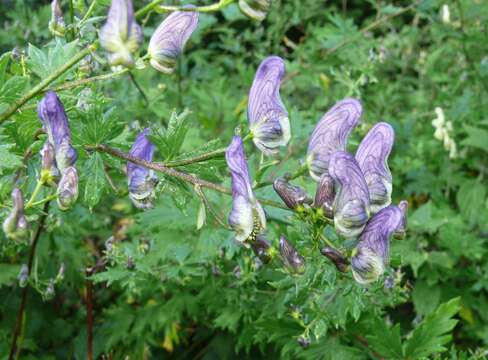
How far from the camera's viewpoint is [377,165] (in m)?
1.11

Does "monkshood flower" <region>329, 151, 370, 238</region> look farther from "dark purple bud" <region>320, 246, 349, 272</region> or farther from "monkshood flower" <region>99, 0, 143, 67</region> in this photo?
"monkshood flower" <region>99, 0, 143, 67</region>

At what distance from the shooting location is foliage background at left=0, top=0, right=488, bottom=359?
121 centimetres

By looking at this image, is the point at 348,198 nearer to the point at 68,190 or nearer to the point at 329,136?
the point at 329,136

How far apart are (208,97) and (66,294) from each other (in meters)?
1.03

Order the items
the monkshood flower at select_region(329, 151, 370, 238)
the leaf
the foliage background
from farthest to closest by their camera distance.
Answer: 1. the leaf
2. the foliage background
3. the monkshood flower at select_region(329, 151, 370, 238)

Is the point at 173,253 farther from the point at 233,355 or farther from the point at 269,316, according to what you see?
the point at 233,355

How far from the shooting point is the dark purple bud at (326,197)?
3.29 feet

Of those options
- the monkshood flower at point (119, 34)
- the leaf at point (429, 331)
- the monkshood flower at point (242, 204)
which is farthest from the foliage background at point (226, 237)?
the monkshood flower at point (119, 34)

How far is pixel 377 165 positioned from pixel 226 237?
725mm

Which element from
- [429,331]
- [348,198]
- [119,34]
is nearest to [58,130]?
[119,34]

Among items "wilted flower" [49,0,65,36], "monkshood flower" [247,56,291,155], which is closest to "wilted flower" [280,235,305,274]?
"monkshood flower" [247,56,291,155]

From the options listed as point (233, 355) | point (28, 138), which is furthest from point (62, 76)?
point (233, 355)

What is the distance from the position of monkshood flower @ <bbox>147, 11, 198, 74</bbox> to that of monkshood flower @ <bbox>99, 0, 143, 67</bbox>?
0.50 feet

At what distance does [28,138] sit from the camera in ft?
3.89
